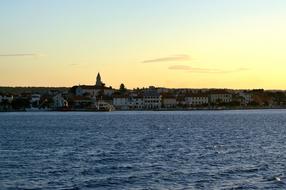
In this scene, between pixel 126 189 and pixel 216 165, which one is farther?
pixel 216 165

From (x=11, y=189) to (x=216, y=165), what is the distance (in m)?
12.6

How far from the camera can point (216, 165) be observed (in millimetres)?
36219

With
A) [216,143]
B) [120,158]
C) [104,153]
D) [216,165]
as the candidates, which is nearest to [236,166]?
[216,165]

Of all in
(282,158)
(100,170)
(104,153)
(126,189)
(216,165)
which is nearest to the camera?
(126,189)

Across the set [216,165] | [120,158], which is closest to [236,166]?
[216,165]

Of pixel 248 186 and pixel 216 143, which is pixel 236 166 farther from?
pixel 216 143

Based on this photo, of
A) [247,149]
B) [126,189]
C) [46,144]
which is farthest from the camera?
[46,144]

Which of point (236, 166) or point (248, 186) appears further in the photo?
point (236, 166)

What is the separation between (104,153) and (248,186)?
664 inches

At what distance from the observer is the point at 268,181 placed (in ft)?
98.6

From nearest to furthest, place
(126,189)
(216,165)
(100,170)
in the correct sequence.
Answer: (126,189) → (100,170) → (216,165)

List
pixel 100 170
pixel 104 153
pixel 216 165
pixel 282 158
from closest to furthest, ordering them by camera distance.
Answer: pixel 100 170, pixel 216 165, pixel 282 158, pixel 104 153

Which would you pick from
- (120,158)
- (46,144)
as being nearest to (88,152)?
(120,158)

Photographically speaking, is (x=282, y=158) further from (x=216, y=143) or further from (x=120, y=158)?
(x=216, y=143)
